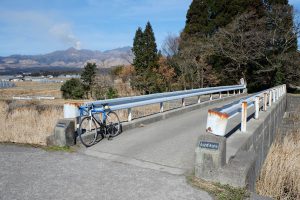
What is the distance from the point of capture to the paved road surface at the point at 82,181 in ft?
15.9

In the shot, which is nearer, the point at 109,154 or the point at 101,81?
the point at 109,154

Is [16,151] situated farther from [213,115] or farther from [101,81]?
[101,81]

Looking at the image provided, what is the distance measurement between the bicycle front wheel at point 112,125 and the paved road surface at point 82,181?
178cm

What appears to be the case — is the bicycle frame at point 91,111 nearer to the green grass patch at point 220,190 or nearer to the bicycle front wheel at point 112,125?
the bicycle front wheel at point 112,125

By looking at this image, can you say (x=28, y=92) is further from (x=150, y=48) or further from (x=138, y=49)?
(x=150, y=48)

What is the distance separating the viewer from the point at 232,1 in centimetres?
3956

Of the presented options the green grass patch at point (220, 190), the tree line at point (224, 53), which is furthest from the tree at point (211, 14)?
the green grass patch at point (220, 190)

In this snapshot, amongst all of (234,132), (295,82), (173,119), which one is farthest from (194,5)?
(234,132)

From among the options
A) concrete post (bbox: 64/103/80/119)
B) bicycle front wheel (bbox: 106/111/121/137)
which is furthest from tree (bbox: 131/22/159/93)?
concrete post (bbox: 64/103/80/119)

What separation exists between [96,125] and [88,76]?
86.4ft

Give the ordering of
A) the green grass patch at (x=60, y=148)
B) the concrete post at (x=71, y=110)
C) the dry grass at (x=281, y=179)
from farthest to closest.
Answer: the concrete post at (x=71, y=110)
the green grass patch at (x=60, y=148)
the dry grass at (x=281, y=179)

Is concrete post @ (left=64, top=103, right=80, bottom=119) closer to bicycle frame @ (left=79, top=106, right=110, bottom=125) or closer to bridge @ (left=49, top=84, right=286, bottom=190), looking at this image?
bridge @ (left=49, top=84, right=286, bottom=190)

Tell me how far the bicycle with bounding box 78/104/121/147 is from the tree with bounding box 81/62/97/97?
25427mm

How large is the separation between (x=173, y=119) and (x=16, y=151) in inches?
246
